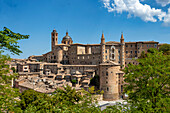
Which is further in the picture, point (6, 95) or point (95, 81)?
point (95, 81)

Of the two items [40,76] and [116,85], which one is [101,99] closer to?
[116,85]

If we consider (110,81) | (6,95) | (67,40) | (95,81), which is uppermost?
(67,40)

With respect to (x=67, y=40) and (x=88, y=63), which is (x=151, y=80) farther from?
(x=67, y=40)

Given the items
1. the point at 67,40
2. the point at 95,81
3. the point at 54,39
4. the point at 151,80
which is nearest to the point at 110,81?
the point at 95,81

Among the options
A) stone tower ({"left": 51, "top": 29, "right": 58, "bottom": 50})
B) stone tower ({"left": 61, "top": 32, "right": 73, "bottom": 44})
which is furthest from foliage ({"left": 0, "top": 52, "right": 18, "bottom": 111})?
stone tower ({"left": 61, "top": 32, "right": 73, "bottom": 44})

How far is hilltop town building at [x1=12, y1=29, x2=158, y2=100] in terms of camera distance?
4125cm

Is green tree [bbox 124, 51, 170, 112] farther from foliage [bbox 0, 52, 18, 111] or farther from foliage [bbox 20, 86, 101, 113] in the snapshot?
foliage [bbox 0, 52, 18, 111]

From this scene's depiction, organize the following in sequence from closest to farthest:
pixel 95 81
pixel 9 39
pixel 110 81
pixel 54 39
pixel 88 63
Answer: pixel 9 39 < pixel 110 81 < pixel 95 81 < pixel 88 63 < pixel 54 39

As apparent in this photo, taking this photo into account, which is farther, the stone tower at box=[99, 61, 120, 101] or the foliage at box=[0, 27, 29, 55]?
the stone tower at box=[99, 61, 120, 101]

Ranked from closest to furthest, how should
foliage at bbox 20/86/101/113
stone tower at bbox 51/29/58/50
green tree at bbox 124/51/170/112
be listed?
1. foliage at bbox 20/86/101/113
2. green tree at bbox 124/51/170/112
3. stone tower at bbox 51/29/58/50

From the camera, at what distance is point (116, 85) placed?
4119 centimetres

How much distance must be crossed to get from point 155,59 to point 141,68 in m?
1.49

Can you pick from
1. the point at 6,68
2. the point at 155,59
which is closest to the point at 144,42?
the point at 155,59

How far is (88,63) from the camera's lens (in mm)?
58844
